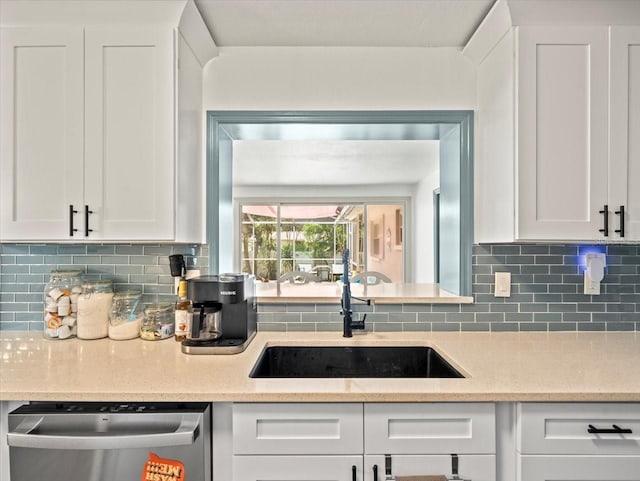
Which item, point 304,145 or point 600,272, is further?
point 304,145

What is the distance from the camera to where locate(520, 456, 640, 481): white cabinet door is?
1183mm

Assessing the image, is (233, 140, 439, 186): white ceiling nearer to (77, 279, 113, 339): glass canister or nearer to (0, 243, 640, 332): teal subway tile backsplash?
(0, 243, 640, 332): teal subway tile backsplash

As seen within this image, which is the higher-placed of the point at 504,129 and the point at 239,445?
the point at 504,129

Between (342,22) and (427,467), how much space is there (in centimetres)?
169

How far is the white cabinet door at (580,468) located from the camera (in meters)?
1.18

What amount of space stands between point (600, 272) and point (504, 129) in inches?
32.3

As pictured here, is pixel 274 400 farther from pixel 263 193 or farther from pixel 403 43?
pixel 263 193

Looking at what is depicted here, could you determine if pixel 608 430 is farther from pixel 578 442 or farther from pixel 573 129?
pixel 573 129

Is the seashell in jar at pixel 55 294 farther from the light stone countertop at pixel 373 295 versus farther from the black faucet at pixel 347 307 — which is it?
the black faucet at pixel 347 307

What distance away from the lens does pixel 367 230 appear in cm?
670

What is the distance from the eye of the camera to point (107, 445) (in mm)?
1138

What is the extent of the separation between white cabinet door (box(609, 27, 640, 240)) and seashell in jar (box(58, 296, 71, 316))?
2238 millimetres

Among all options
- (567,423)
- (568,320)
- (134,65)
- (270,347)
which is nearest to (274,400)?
(270,347)

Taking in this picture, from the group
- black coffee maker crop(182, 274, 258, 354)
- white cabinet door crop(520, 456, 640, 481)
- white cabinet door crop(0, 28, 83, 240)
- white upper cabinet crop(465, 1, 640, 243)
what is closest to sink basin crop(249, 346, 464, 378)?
black coffee maker crop(182, 274, 258, 354)
